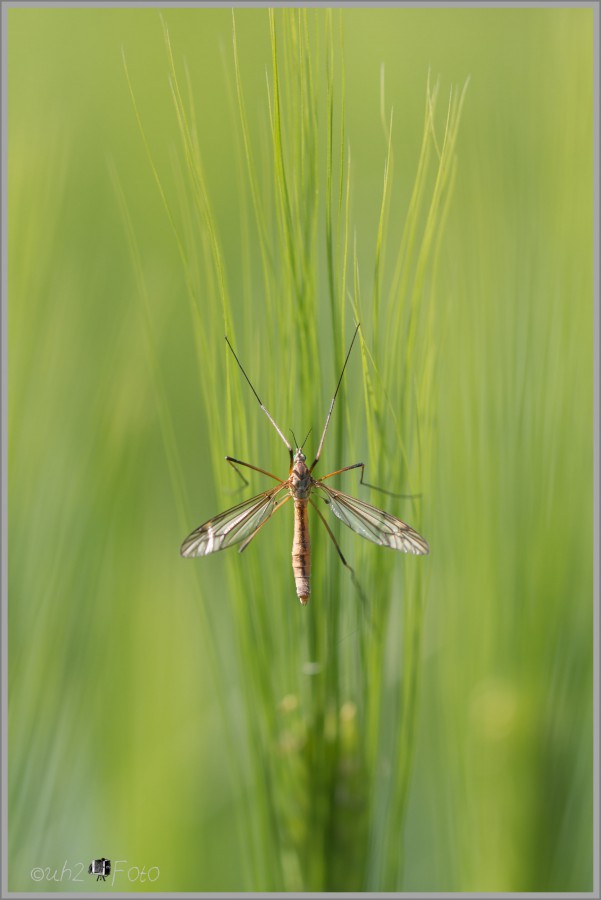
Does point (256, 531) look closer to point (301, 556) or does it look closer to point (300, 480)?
point (301, 556)

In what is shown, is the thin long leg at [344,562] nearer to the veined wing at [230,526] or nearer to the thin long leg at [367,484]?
the thin long leg at [367,484]

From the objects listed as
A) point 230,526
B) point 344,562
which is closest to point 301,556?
point 344,562

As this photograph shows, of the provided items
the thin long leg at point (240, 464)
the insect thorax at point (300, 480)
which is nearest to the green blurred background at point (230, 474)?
the thin long leg at point (240, 464)

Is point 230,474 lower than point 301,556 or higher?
higher

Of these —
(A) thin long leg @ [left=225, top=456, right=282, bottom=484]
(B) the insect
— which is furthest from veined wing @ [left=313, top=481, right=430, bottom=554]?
(A) thin long leg @ [left=225, top=456, right=282, bottom=484]

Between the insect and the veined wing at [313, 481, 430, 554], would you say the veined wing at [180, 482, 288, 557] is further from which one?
the veined wing at [313, 481, 430, 554]
